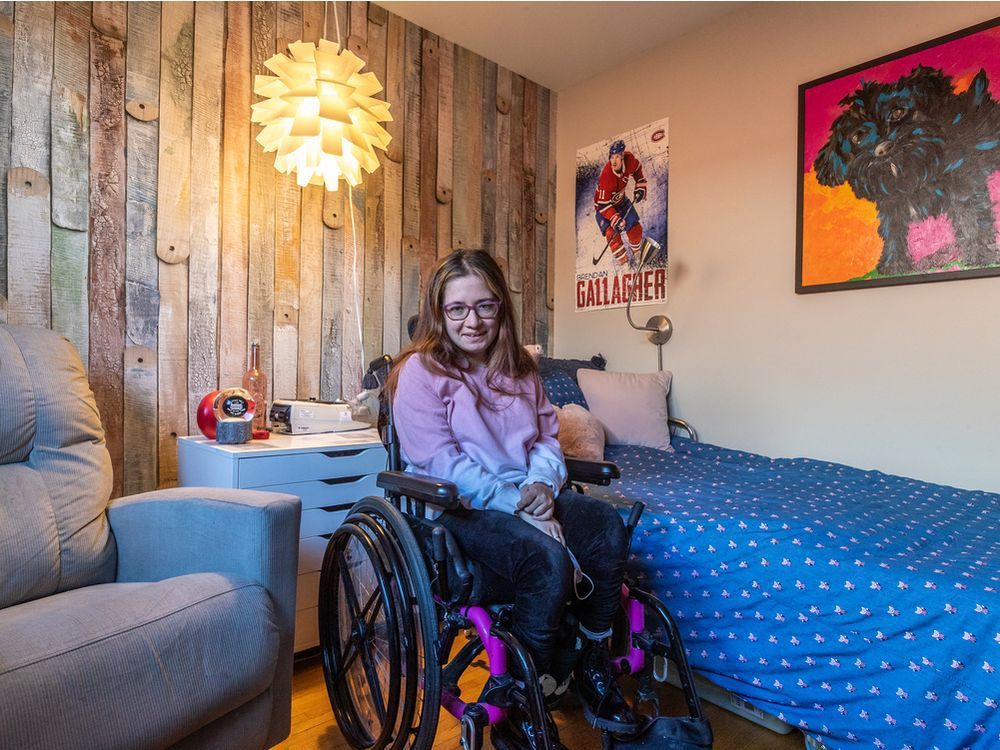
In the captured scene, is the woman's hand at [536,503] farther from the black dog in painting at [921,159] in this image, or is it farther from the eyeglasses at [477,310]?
the black dog in painting at [921,159]

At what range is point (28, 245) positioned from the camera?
1.58 m

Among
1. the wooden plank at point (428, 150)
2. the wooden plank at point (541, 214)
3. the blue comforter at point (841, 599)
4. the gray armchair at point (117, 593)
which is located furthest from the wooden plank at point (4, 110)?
the wooden plank at point (541, 214)

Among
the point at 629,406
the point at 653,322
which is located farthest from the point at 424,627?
the point at 653,322

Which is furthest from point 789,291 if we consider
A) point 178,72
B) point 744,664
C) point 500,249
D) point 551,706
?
point 178,72

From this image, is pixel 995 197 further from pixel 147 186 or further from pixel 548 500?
pixel 147 186

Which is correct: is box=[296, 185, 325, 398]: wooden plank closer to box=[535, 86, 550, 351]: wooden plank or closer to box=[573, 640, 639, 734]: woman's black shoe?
box=[535, 86, 550, 351]: wooden plank

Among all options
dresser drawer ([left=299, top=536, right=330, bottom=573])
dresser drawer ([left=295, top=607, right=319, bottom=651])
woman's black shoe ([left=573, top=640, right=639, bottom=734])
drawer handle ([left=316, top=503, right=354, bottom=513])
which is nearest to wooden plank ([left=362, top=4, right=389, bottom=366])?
drawer handle ([left=316, top=503, right=354, bottom=513])

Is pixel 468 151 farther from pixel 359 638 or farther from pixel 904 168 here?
pixel 359 638

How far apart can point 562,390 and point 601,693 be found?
1.49 metres

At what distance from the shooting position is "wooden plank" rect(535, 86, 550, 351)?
121 inches

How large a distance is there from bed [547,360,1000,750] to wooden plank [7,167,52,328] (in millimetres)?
1691

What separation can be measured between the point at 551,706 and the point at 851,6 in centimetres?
260

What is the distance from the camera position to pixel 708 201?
254 cm

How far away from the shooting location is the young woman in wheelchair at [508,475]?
100 centimetres
